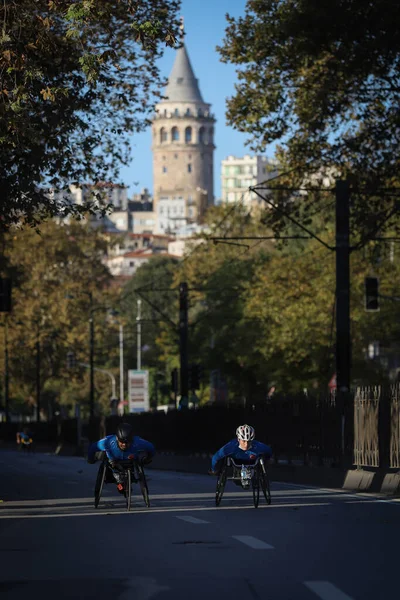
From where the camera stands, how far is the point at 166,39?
2377 cm

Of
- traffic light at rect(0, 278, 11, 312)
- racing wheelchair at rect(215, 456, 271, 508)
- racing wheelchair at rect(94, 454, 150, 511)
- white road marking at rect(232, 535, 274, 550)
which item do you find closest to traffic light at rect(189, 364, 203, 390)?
traffic light at rect(0, 278, 11, 312)

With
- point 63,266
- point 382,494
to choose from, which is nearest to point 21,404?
point 63,266

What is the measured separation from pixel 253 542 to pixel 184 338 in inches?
1811

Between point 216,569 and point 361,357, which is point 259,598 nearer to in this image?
point 216,569

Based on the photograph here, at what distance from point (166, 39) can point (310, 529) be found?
9.93 meters

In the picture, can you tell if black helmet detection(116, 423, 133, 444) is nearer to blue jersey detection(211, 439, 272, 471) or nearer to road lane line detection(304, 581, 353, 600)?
blue jersey detection(211, 439, 272, 471)

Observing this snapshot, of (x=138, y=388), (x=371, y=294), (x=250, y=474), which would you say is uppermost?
(x=371, y=294)

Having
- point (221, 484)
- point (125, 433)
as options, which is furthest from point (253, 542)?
point (221, 484)

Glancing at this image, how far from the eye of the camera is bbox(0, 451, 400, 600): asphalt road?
11.0 metres

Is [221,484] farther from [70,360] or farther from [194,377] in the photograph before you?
[70,360]

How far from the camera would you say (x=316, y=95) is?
41562 mm

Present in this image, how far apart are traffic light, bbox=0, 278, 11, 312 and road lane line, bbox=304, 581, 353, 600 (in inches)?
1470

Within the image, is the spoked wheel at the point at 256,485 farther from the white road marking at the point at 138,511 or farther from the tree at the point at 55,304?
the tree at the point at 55,304

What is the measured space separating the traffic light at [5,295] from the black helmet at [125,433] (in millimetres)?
27512
